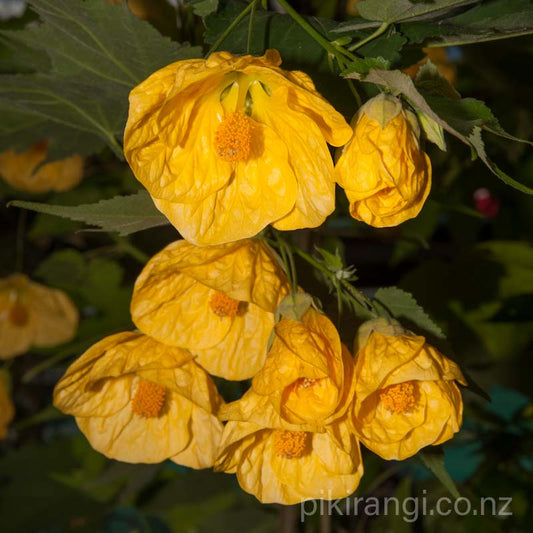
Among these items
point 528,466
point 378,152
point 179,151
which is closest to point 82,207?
point 179,151

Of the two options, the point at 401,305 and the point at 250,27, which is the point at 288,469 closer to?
the point at 401,305

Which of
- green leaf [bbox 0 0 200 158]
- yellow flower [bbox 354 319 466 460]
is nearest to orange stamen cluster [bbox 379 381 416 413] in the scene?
yellow flower [bbox 354 319 466 460]

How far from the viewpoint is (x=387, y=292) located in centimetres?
42

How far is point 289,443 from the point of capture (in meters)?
0.40

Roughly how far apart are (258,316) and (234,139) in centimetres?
11

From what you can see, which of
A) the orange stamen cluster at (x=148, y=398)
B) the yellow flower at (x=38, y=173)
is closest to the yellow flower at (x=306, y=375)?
the orange stamen cluster at (x=148, y=398)

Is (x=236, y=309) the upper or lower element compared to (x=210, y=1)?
lower

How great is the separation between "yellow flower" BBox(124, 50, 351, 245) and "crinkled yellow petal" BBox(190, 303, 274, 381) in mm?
76

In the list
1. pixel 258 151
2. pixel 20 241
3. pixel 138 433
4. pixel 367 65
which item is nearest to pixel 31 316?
pixel 20 241

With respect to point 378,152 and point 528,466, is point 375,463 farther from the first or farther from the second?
point 378,152

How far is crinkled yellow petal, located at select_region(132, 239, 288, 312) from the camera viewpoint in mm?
396

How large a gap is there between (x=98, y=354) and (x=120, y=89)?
16cm

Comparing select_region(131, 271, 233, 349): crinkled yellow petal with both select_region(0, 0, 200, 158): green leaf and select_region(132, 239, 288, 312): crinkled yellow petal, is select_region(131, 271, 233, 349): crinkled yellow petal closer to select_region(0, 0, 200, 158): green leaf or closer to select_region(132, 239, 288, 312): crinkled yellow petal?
select_region(132, 239, 288, 312): crinkled yellow petal

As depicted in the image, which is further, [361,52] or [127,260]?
[127,260]
